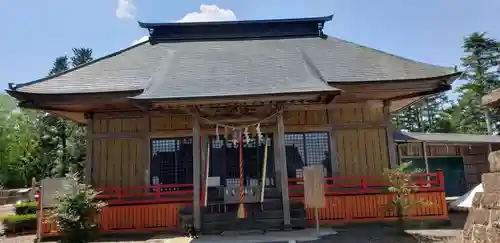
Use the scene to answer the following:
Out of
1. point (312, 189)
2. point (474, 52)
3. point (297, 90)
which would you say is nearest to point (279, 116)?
point (297, 90)

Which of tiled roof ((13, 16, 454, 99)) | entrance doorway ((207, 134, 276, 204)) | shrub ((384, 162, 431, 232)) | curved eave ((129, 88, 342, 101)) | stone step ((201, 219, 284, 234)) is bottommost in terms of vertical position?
stone step ((201, 219, 284, 234))

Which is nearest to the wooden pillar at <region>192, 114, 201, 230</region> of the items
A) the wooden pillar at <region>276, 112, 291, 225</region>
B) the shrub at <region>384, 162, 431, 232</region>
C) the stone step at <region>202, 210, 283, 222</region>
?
the stone step at <region>202, 210, 283, 222</region>

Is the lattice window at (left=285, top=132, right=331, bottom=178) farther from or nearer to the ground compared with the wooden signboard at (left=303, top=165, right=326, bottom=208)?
farther from the ground

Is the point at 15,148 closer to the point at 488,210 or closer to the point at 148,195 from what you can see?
the point at 148,195

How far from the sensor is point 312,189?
8227 mm

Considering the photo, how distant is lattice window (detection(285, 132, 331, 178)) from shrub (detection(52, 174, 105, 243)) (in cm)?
586

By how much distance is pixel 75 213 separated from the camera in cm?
775

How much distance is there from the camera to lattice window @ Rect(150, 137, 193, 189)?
10.8m

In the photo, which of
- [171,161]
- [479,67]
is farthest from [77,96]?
[479,67]

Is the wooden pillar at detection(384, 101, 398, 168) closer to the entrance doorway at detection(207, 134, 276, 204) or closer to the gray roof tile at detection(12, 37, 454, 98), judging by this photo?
the gray roof tile at detection(12, 37, 454, 98)

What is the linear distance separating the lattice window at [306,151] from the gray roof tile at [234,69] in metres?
2.10

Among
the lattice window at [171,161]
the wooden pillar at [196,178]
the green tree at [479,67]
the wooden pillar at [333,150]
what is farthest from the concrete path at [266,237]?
the green tree at [479,67]

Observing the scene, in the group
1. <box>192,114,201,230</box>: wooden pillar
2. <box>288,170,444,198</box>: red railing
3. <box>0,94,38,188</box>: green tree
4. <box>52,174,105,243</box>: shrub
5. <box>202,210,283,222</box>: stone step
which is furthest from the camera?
<box>0,94,38,188</box>: green tree

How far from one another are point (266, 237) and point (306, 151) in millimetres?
3640
